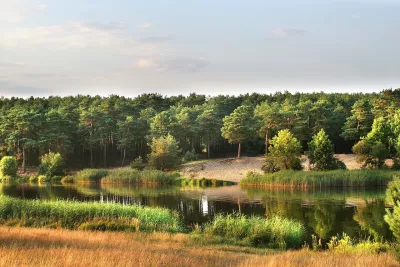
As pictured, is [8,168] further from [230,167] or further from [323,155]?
[323,155]

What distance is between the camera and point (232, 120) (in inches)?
2928

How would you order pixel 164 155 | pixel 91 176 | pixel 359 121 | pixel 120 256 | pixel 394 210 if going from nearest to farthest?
1. pixel 120 256
2. pixel 394 210
3. pixel 91 176
4. pixel 164 155
5. pixel 359 121

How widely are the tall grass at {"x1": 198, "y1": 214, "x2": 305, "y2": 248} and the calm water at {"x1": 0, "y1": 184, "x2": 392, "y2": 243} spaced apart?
3.68m

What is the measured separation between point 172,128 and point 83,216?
178 ft

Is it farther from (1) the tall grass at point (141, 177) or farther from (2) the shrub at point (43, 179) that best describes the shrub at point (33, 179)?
(1) the tall grass at point (141, 177)

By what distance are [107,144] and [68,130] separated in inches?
387

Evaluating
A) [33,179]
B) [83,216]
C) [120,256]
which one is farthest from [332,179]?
[120,256]

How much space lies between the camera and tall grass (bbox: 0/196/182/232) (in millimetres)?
22828

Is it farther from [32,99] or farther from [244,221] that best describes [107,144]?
[244,221]

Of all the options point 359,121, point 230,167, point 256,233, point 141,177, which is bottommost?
point 256,233

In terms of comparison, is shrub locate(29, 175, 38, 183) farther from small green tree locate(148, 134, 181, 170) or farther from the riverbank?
the riverbank

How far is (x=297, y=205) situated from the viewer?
120 ft

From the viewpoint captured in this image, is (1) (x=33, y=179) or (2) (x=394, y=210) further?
(1) (x=33, y=179)

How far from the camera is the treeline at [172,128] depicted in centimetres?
7381
